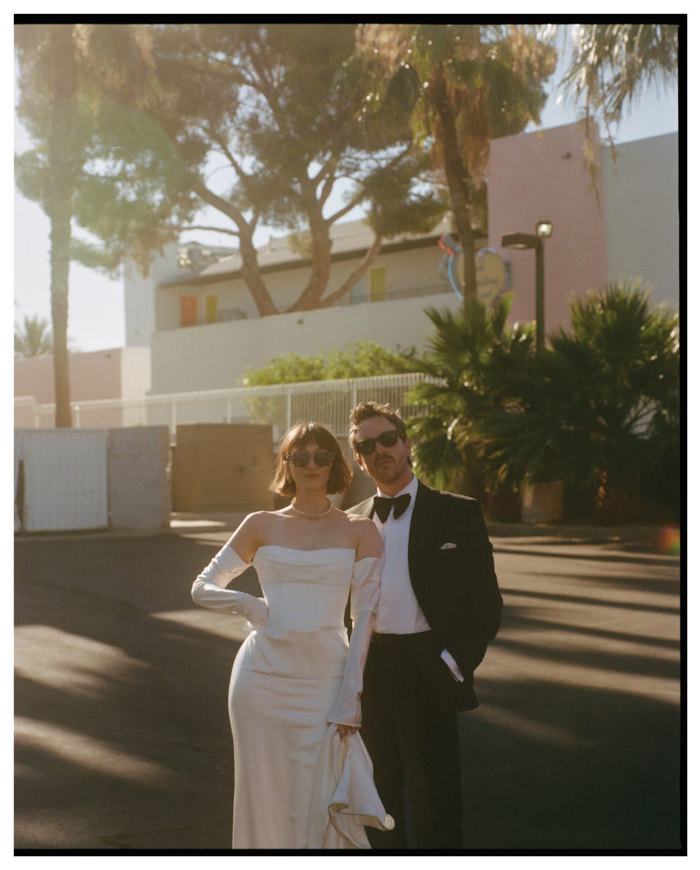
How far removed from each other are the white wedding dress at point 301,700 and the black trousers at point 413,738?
0.91 ft

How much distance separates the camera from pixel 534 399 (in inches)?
693

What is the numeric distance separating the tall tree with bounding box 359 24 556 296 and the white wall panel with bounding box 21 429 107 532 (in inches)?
367

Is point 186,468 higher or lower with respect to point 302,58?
lower

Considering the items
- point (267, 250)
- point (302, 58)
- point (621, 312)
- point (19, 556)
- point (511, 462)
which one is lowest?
point (19, 556)

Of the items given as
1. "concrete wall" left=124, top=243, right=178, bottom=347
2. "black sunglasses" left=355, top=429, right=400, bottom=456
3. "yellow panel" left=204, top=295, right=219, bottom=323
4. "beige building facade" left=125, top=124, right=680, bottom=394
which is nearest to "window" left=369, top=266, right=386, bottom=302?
"beige building facade" left=125, top=124, right=680, bottom=394

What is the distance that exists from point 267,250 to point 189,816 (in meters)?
37.5

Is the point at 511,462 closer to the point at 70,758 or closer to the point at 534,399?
the point at 534,399

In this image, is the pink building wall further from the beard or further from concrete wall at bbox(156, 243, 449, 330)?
the beard

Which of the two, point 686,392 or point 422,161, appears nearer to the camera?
point 686,392

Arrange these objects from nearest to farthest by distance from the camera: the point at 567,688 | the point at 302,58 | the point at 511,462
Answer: the point at 567,688 → the point at 511,462 → the point at 302,58

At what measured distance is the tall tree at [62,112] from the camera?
2111cm

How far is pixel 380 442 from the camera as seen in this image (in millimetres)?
3363

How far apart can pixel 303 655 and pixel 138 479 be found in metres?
17.9

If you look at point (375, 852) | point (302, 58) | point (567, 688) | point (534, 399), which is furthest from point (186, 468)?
point (375, 852)
